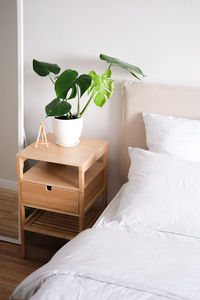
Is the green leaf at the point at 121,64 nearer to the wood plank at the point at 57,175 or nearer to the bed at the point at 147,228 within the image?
the bed at the point at 147,228

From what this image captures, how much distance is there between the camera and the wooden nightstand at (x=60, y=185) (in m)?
2.28

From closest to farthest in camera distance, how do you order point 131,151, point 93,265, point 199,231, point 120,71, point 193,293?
point 193,293 → point 93,265 → point 199,231 → point 131,151 → point 120,71

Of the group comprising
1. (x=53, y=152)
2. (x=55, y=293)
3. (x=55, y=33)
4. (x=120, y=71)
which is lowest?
(x=55, y=293)

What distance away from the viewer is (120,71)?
8.26 ft

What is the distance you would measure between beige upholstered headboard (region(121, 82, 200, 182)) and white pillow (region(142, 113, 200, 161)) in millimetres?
78

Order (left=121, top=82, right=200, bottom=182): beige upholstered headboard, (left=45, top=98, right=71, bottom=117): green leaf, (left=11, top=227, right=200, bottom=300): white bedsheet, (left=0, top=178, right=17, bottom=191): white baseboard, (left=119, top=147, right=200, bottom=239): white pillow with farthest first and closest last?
(left=0, top=178, right=17, bottom=191): white baseboard
(left=121, top=82, right=200, bottom=182): beige upholstered headboard
(left=45, top=98, right=71, bottom=117): green leaf
(left=119, top=147, right=200, bottom=239): white pillow
(left=11, top=227, right=200, bottom=300): white bedsheet

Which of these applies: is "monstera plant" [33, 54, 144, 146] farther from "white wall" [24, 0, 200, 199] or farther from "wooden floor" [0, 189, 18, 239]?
"wooden floor" [0, 189, 18, 239]

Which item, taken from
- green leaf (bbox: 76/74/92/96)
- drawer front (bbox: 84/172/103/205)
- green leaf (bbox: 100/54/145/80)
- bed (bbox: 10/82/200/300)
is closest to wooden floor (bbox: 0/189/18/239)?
drawer front (bbox: 84/172/103/205)

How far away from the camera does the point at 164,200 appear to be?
1.92m

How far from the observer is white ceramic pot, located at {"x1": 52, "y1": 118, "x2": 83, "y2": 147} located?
91.6 inches

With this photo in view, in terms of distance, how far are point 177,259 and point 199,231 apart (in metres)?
0.24

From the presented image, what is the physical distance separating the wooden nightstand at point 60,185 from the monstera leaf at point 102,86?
0.29 metres

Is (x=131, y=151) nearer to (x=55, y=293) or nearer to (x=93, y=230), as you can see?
(x=93, y=230)

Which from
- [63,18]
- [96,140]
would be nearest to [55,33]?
[63,18]
